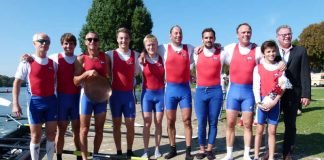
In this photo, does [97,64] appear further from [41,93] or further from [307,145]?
[307,145]

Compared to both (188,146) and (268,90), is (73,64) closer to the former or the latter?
(188,146)

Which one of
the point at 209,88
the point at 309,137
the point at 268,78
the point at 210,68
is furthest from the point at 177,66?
the point at 309,137

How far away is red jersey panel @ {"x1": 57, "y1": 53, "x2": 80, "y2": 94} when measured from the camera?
5.83m

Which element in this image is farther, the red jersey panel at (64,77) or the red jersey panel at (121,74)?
the red jersey panel at (121,74)

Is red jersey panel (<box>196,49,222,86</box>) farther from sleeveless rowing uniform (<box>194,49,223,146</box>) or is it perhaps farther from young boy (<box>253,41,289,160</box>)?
young boy (<box>253,41,289,160</box>)

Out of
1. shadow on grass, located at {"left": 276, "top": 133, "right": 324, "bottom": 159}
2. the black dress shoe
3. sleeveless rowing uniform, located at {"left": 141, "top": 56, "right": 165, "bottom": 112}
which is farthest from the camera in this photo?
shadow on grass, located at {"left": 276, "top": 133, "right": 324, "bottom": 159}

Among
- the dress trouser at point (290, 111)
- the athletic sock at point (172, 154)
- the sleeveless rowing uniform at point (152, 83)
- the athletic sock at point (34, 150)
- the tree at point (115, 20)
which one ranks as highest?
the tree at point (115, 20)

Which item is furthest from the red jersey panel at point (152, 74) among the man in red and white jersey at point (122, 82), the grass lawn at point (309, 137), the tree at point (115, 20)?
the tree at point (115, 20)

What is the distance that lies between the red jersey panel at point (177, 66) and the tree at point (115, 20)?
28.5m

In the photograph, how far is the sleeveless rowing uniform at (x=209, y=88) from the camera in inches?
247

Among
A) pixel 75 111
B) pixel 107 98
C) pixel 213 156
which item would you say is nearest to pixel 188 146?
pixel 213 156

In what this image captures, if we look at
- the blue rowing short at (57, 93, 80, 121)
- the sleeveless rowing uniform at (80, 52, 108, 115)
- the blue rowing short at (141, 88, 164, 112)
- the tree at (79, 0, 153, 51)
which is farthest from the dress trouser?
the tree at (79, 0, 153, 51)

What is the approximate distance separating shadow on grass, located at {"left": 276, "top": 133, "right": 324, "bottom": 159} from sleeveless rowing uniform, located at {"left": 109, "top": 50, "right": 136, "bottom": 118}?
10.5 feet

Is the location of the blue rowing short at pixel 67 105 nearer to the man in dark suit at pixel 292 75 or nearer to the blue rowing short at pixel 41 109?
the blue rowing short at pixel 41 109
